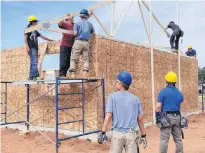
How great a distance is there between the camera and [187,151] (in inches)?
271

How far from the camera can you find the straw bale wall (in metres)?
7.95

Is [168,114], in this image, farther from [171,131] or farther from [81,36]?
[81,36]

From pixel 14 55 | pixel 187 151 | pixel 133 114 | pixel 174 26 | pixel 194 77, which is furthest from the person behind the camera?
pixel 194 77

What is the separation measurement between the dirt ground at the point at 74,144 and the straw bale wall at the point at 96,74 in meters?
0.60

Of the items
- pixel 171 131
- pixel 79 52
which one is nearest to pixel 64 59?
pixel 79 52

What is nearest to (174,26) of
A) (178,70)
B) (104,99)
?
(178,70)

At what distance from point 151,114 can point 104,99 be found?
306cm

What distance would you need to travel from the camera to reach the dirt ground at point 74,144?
715 centimetres

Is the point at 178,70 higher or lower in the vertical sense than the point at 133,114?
higher

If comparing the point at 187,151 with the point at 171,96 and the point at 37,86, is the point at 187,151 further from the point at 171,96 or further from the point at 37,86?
the point at 37,86

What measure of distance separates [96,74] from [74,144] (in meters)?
1.98

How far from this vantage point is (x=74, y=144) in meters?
7.57

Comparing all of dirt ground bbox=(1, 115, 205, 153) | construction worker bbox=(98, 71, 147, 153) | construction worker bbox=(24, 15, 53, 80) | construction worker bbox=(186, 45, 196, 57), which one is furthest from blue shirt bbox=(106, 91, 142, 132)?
construction worker bbox=(186, 45, 196, 57)

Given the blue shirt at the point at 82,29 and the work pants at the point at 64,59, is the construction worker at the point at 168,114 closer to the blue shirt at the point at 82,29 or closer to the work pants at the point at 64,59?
the blue shirt at the point at 82,29
